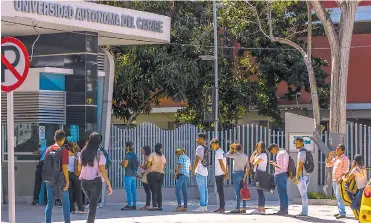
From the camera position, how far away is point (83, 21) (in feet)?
62.6

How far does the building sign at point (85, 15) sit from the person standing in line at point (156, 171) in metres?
3.43

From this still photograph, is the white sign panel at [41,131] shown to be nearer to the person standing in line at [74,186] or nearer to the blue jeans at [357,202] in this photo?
the person standing in line at [74,186]

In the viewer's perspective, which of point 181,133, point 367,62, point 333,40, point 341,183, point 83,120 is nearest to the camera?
point 341,183

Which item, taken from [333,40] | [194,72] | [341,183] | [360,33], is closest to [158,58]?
[194,72]

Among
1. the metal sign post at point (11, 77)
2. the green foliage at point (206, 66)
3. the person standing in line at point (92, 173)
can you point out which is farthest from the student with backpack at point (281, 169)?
the green foliage at point (206, 66)

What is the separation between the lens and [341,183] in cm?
1642

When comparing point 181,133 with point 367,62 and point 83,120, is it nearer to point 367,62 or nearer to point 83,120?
point 83,120

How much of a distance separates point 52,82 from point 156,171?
3643mm

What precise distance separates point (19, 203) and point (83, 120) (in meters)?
2.89

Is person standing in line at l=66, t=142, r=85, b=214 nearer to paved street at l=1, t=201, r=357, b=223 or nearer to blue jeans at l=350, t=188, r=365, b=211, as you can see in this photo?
paved street at l=1, t=201, r=357, b=223

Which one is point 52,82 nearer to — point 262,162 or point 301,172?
point 262,162

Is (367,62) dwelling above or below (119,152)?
above

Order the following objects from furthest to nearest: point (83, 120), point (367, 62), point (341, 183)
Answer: point (367, 62) → point (83, 120) → point (341, 183)

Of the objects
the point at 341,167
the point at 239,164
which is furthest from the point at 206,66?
the point at 341,167
